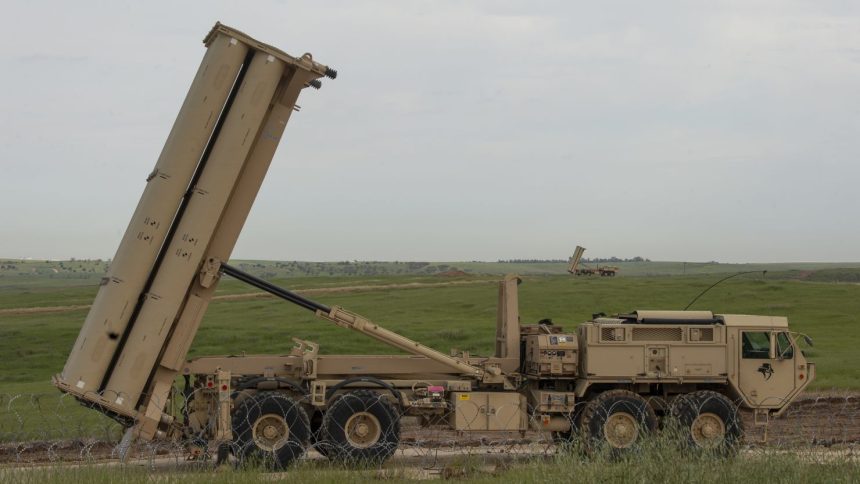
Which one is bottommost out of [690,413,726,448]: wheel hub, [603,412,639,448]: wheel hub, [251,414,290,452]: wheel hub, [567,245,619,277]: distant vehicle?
[251,414,290,452]: wheel hub

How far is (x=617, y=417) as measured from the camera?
1634 centimetres

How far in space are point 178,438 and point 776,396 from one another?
10057mm

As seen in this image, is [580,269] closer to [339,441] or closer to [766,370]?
[766,370]

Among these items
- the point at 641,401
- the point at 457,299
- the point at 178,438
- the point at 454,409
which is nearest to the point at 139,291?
the point at 178,438

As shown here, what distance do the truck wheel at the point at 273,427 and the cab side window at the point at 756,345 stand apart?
758cm

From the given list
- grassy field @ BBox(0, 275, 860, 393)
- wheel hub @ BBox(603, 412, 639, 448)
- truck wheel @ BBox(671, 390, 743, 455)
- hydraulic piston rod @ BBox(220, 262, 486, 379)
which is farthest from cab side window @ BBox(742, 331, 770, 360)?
grassy field @ BBox(0, 275, 860, 393)

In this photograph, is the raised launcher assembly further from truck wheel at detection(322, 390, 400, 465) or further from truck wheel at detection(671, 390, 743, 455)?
truck wheel at detection(671, 390, 743, 455)

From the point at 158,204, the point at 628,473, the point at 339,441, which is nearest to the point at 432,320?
the point at 339,441

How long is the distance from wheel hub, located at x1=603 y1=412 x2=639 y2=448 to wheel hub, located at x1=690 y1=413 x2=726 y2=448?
98cm

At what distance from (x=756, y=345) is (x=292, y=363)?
796 cm

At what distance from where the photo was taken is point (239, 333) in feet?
120

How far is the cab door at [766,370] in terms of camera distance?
16.8 m

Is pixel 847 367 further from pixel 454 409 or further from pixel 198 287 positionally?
pixel 198 287

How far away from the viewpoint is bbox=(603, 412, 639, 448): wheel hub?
16.2 meters
